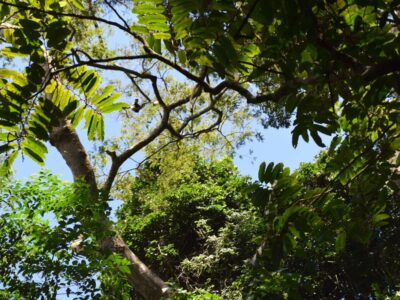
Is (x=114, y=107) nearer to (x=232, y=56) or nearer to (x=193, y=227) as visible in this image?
(x=232, y=56)

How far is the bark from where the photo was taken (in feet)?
22.0

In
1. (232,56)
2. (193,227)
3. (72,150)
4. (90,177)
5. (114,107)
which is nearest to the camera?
(232,56)

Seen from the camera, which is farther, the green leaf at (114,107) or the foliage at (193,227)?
the foliage at (193,227)

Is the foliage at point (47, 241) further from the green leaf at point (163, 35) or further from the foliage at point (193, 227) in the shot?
the foliage at point (193, 227)

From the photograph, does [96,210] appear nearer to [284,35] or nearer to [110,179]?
[110,179]

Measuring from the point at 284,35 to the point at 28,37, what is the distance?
85cm

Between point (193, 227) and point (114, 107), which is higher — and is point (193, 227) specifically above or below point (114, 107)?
above

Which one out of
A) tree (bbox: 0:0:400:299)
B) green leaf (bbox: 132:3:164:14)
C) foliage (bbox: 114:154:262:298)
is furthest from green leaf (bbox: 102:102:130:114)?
foliage (bbox: 114:154:262:298)

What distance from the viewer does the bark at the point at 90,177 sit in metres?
6.72

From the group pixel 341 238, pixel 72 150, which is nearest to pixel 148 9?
pixel 341 238

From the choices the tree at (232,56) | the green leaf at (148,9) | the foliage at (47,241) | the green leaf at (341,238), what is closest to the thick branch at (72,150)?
the foliage at (47,241)

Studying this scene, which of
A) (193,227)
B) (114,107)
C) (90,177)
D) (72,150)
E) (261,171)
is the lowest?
(261,171)

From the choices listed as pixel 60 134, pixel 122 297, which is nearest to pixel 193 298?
pixel 122 297

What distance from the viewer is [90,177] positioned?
267 inches
